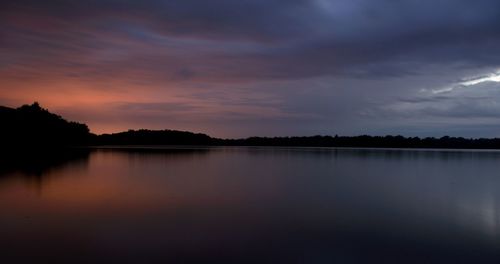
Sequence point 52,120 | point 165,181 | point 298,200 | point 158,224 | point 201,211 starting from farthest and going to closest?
point 52,120
point 165,181
point 298,200
point 201,211
point 158,224

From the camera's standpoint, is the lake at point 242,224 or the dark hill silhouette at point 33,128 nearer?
the lake at point 242,224

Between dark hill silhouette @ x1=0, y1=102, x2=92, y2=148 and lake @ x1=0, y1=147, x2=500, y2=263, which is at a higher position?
dark hill silhouette @ x1=0, y1=102, x2=92, y2=148

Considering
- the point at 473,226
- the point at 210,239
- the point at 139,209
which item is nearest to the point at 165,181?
the point at 139,209

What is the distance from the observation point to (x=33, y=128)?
64.8m

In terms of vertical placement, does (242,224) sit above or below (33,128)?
below

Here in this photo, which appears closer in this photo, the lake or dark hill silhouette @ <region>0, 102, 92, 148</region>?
the lake

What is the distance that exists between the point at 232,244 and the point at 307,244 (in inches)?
61.6

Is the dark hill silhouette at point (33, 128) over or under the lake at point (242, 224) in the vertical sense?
over

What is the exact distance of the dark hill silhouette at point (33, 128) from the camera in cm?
5819

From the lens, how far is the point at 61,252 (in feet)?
24.8

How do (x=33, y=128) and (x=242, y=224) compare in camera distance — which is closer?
(x=242, y=224)

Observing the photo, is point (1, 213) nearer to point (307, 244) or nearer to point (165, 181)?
point (307, 244)

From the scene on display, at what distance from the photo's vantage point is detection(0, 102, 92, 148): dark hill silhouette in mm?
58188

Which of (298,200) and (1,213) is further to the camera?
(298,200)
